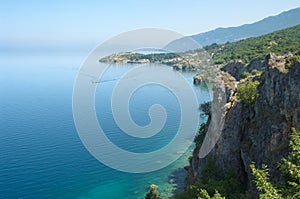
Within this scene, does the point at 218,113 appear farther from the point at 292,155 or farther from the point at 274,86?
the point at 292,155

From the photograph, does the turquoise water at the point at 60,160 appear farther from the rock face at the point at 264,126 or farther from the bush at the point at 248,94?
the bush at the point at 248,94

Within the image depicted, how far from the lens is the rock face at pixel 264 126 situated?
51.5 ft

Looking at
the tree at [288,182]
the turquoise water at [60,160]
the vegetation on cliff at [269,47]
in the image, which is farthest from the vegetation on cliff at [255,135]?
the vegetation on cliff at [269,47]

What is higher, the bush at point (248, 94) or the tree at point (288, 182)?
the bush at point (248, 94)

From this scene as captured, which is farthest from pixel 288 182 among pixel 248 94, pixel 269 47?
pixel 269 47

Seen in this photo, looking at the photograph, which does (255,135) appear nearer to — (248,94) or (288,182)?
(248,94)

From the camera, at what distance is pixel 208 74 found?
263ft

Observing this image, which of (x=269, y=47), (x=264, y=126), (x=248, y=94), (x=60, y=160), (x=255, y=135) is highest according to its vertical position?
(x=269, y=47)

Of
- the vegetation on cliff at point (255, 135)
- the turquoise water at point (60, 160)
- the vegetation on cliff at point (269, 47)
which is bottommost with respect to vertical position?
the turquoise water at point (60, 160)

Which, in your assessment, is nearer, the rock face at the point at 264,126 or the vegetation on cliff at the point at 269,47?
the rock face at the point at 264,126

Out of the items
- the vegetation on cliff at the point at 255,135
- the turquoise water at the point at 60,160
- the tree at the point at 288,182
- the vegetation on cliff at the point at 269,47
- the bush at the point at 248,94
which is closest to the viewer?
the tree at the point at 288,182

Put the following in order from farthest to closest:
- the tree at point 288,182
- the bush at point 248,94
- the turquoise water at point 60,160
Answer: the turquoise water at point 60,160
the bush at point 248,94
the tree at point 288,182

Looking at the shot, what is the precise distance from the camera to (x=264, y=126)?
707 inches

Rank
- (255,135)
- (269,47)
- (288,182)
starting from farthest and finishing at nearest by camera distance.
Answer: (269,47), (255,135), (288,182)
